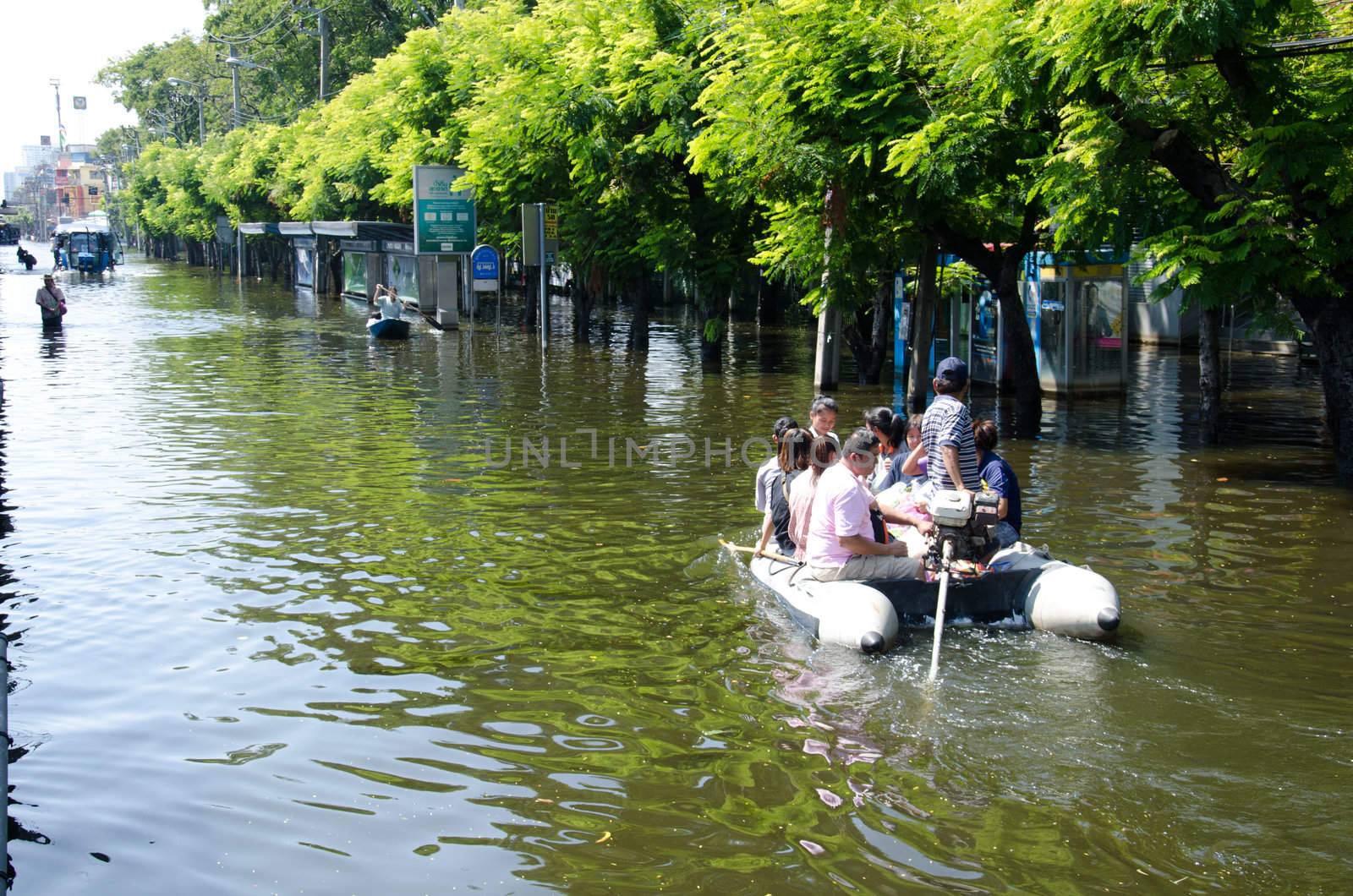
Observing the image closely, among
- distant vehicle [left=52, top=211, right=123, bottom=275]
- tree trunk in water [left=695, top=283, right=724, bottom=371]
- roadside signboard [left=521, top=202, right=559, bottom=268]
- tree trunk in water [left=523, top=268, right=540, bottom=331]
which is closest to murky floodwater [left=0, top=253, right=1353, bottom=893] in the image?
tree trunk in water [left=695, top=283, right=724, bottom=371]

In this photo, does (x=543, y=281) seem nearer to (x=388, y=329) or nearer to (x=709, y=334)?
(x=388, y=329)

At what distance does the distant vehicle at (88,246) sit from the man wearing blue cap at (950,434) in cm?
7705

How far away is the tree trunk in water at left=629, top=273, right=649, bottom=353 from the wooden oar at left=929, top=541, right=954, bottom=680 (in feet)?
72.7

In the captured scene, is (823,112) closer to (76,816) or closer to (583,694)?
(583,694)

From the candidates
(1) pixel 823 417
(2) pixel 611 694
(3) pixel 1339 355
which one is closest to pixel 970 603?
(1) pixel 823 417

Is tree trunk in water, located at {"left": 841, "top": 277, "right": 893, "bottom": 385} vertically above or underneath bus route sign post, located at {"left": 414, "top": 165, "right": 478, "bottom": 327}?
underneath

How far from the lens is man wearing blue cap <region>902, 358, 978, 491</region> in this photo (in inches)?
405

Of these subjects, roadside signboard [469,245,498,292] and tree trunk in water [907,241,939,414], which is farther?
roadside signboard [469,245,498,292]

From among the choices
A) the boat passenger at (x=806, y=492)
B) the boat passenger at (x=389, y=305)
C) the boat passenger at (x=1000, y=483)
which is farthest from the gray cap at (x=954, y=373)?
the boat passenger at (x=389, y=305)

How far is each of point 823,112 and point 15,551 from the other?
11.2 metres

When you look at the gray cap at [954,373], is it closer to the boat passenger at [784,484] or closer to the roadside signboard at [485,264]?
the boat passenger at [784,484]

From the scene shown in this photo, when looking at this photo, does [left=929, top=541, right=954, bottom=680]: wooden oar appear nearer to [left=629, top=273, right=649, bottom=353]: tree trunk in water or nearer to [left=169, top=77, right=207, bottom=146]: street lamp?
[left=629, top=273, right=649, bottom=353]: tree trunk in water

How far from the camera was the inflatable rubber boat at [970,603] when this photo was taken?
9.18 meters

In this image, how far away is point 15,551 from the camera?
1216 cm
